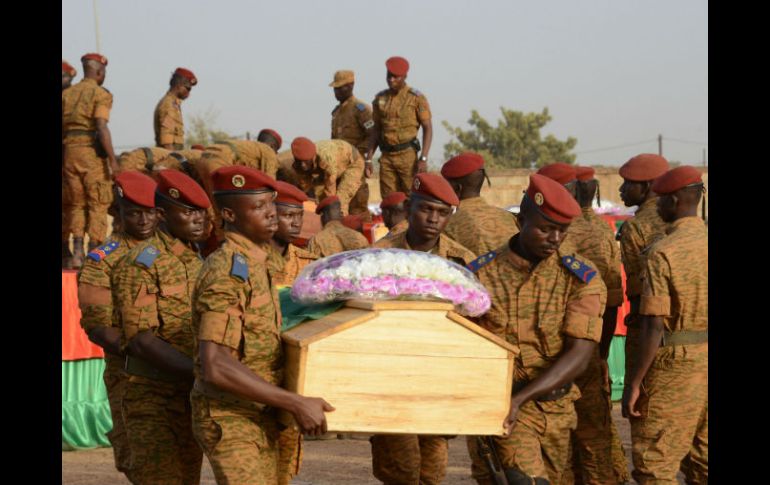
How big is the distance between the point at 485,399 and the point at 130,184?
289 centimetres

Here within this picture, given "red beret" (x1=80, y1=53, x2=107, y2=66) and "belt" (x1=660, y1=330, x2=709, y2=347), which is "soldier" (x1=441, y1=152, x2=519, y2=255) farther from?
"red beret" (x1=80, y1=53, x2=107, y2=66)

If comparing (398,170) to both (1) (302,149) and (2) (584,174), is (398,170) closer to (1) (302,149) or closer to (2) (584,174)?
(1) (302,149)

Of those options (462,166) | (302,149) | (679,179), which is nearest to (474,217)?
(462,166)

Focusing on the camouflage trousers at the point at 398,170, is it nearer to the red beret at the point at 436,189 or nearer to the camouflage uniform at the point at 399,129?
the camouflage uniform at the point at 399,129

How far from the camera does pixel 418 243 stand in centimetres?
694

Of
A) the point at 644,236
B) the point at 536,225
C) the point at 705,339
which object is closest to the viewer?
the point at 536,225

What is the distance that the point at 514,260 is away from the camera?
19.0 feet

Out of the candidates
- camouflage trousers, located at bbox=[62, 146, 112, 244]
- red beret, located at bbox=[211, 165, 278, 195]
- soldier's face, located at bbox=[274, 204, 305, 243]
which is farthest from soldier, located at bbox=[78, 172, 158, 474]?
camouflage trousers, located at bbox=[62, 146, 112, 244]

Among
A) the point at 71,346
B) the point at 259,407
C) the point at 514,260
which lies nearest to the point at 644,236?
the point at 514,260

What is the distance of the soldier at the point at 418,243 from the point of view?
6.84m

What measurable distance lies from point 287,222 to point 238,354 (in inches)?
100
